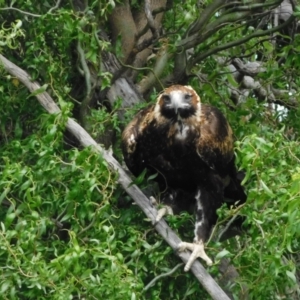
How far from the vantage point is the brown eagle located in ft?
16.3

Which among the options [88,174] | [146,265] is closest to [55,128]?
[88,174]

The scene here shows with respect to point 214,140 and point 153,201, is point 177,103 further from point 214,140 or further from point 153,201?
point 153,201

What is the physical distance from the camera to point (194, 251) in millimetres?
4641

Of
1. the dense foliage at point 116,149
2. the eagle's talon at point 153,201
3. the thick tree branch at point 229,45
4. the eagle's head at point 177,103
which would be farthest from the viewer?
the thick tree branch at point 229,45

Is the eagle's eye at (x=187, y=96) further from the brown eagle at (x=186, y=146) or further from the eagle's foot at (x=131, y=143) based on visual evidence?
the eagle's foot at (x=131, y=143)

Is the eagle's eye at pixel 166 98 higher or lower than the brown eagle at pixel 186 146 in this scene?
higher

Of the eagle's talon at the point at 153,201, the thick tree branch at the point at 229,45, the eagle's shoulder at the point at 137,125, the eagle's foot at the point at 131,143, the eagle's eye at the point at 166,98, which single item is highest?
the eagle's eye at the point at 166,98

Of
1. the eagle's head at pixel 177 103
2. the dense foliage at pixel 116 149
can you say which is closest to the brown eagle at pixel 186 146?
the eagle's head at pixel 177 103

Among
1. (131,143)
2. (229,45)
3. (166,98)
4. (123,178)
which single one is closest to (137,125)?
(131,143)

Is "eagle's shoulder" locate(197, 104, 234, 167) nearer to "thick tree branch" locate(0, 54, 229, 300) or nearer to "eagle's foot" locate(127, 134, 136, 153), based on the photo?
"eagle's foot" locate(127, 134, 136, 153)

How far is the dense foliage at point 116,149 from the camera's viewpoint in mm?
3846

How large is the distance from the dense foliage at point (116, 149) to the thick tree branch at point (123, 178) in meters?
0.04

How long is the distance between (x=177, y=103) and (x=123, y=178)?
543mm

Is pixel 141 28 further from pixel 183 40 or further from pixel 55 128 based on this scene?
pixel 55 128
